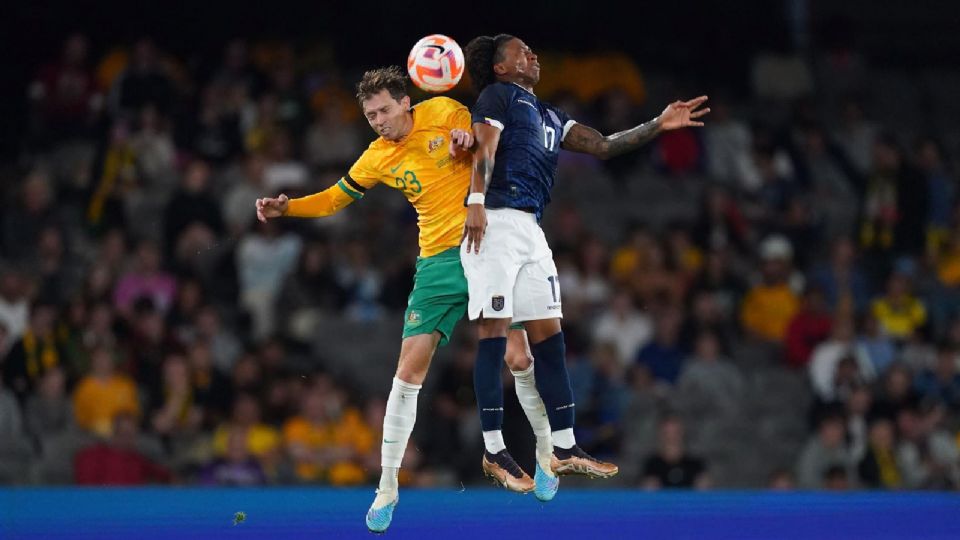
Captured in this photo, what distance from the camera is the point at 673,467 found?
1173 centimetres

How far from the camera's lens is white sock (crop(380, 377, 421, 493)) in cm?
769

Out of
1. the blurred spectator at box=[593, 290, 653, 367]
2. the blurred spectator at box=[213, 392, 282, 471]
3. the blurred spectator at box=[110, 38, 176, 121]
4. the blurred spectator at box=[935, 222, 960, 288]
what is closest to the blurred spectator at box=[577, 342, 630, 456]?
the blurred spectator at box=[593, 290, 653, 367]

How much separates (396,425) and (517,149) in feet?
5.07

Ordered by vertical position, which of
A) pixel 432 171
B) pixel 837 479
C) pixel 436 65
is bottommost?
pixel 837 479

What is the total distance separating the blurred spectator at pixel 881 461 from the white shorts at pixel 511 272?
17.6 feet

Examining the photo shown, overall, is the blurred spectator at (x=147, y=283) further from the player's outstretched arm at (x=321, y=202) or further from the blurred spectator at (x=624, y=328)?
the player's outstretched arm at (x=321, y=202)

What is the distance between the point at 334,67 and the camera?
52.5 ft

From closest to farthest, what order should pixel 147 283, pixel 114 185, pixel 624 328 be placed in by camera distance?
pixel 147 283
pixel 624 328
pixel 114 185

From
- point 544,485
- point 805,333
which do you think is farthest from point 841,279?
A: point 544,485

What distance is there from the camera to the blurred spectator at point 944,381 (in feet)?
42.4

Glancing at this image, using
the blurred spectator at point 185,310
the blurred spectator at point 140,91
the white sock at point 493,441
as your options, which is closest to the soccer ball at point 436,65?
the white sock at point 493,441

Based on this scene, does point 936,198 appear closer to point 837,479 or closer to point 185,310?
point 837,479

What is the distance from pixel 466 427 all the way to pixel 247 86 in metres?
4.51

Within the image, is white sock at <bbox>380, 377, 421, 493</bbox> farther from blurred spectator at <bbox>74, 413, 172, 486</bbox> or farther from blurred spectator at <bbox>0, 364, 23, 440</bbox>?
blurred spectator at <bbox>0, 364, 23, 440</bbox>
